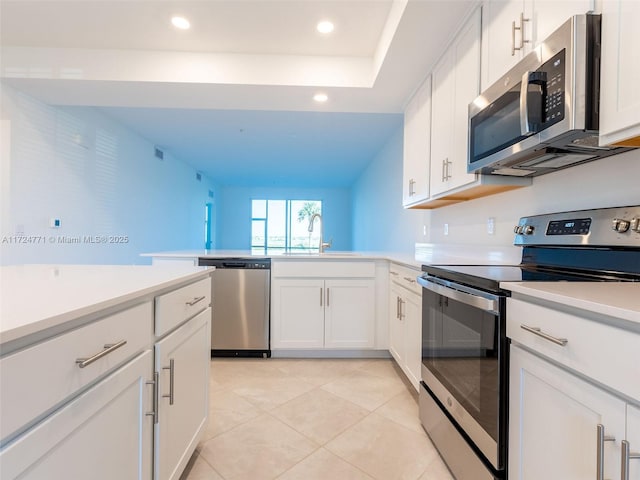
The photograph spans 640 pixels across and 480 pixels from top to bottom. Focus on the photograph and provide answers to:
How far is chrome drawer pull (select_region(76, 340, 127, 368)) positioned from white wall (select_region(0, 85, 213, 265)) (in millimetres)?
2955

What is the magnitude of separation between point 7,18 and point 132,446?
9.46 ft

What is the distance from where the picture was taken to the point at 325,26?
2232 millimetres

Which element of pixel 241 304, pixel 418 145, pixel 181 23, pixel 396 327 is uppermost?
pixel 181 23

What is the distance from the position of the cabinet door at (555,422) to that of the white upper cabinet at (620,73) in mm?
710

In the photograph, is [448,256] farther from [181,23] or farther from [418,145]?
[181,23]

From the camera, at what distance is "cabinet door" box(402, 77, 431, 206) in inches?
92.7

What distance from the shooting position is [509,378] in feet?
3.49

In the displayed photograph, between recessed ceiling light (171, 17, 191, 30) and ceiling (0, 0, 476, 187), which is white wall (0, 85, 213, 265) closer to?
ceiling (0, 0, 476, 187)

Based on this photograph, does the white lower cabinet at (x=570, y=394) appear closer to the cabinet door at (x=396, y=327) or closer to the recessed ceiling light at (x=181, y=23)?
the cabinet door at (x=396, y=327)

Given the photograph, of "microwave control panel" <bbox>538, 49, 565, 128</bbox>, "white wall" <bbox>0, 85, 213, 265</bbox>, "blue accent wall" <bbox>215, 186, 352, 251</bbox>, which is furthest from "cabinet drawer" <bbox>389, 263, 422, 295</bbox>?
"blue accent wall" <bbox>215, 186, 352, 251</bbox>

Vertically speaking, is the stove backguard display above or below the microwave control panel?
below

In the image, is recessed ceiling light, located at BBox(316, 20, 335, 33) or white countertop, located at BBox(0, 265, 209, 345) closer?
white countertop, located at BBox(0, 265, 209, 345)

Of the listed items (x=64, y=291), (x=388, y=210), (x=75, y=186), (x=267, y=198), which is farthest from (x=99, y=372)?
(x=267, y=198)

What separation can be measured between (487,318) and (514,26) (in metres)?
1.21
